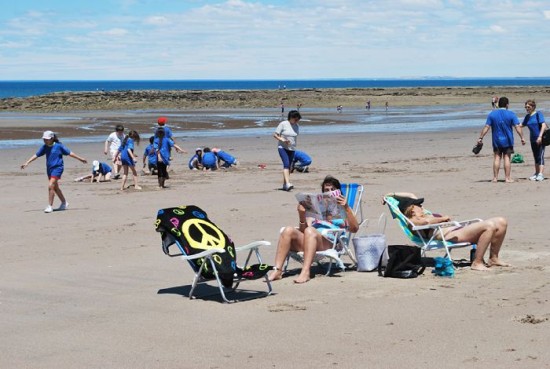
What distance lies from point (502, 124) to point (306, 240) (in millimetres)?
8739

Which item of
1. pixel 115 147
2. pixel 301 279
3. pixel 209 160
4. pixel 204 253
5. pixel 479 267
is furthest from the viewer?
pixel 209 160

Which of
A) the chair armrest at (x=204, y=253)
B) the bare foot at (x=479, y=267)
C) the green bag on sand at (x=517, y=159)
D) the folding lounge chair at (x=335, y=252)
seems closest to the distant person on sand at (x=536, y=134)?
the green bag on sand at (x=517, y=159)

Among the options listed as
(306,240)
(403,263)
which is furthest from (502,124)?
(306,240)

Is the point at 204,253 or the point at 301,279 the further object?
the point at 301,279

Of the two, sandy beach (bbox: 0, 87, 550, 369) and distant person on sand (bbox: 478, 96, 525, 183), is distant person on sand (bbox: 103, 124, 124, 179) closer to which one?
sandy beach (bbox: 0, 87, 550, 369)

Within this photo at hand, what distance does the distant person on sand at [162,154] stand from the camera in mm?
17000

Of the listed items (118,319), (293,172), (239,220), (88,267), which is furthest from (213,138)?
(118,319)

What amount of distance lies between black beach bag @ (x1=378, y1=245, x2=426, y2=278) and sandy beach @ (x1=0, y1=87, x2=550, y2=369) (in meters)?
0.13

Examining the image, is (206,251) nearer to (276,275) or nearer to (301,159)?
(276,275)

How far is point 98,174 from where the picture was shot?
18.9 m

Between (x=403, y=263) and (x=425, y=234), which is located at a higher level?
(x=425, y=234)

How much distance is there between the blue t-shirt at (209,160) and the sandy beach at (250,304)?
556cm

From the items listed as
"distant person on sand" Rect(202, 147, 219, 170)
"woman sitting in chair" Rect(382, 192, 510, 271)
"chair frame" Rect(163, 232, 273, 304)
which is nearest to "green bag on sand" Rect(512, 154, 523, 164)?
"distant person on sand" Rect(202, 147, 219, 170)

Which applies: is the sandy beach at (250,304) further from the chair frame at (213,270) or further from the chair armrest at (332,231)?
the chair armrest at (332,231)
